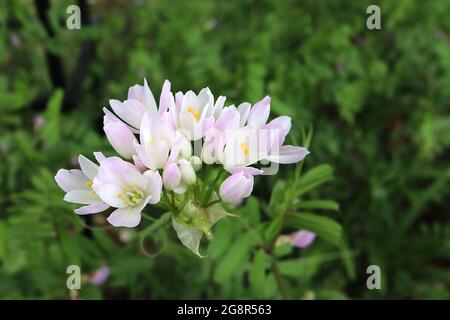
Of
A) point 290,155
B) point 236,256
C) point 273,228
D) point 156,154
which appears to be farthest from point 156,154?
point 236,256

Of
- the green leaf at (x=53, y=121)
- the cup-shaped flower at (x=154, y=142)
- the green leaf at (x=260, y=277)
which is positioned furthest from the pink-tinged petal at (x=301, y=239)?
the green leaf at (x=53, y=121)

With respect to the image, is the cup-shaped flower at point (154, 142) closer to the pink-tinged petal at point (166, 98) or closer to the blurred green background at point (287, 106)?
the pink-tinged petal at point (166, 98)

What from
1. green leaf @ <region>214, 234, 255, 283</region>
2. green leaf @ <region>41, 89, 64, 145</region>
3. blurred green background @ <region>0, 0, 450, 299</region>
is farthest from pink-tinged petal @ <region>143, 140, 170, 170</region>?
green leaf @ <region>41, 89, 64, 145</region>

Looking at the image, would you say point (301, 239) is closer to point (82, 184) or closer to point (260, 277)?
point (260, 277)

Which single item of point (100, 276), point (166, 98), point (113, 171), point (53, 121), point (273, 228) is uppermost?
point (53, 121)

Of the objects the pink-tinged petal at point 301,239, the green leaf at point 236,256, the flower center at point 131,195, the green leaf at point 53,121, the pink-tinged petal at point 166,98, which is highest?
the green leaf at point 53,121

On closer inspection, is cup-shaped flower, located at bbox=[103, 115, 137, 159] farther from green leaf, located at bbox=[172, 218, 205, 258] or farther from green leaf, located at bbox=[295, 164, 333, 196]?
green leaf, located at bbox=[295, 164, 333, 196]

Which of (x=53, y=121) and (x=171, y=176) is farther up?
(x=53, y=121)

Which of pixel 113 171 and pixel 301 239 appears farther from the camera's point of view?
pixel 301 239

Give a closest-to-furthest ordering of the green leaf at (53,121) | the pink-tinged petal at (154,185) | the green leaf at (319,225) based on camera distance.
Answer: the pink-tinged petal at (154,185)
the green leaf at (319,225)
the green leaf at (53,121)
